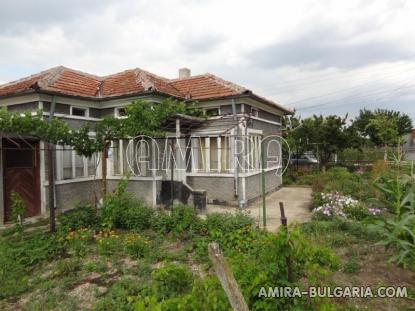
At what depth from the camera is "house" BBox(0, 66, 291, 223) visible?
31.3ft

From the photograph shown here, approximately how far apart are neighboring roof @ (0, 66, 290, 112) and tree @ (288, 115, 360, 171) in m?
6.72

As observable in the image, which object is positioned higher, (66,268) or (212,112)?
(212,112)

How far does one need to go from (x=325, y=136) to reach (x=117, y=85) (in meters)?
13.1

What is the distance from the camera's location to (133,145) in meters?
11.4

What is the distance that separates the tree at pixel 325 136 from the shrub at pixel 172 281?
15.8 metres

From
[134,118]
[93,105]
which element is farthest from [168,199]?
[93,105]

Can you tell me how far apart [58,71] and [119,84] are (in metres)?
2.31

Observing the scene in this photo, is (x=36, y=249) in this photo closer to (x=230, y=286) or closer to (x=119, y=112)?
(x=230, y=286)

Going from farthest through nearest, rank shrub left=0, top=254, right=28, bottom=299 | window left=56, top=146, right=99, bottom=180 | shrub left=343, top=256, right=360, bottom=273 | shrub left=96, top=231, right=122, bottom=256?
1. window left=56, top=146, right=99, bottom=180
2. shrub left=96, top=231, right=122, bottom=256
3. shrub left=343, top=256, right=360, bottom=273
4. shrub left=0, top=254, right=28, bottom=299

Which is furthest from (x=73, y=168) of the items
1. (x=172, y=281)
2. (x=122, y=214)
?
(x=172, y=281)

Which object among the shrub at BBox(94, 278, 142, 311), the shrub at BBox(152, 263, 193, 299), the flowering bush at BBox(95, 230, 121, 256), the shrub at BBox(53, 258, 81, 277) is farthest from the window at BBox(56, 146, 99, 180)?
the shrub at BBox(152, 263, 193, 299)

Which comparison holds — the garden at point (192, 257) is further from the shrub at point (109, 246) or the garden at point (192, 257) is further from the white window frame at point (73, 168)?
the white window frame at point (73, 168)

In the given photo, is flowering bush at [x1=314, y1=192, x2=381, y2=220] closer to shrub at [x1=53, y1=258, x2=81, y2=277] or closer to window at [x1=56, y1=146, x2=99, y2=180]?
shrub at [x1=53, y1=258, x2=81, y2=277]

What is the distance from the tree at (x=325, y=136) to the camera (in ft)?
61.0
